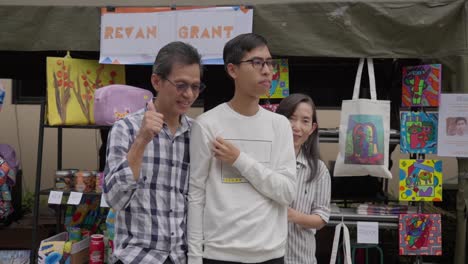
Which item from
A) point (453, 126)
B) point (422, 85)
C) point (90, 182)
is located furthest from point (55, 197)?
point (453, 126)

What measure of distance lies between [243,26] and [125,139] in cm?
203

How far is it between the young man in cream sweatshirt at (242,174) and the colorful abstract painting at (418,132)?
2.03m

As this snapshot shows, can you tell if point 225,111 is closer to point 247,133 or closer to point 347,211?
point 247,133

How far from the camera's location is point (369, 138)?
339cm

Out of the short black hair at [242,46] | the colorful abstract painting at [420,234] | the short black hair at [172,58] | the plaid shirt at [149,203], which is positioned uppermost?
the short black hair at [242,46]

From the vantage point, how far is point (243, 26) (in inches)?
135

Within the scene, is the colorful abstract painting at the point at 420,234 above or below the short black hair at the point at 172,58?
below

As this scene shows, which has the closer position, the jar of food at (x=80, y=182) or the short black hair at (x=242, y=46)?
the short black hair at (x=242, y=46)

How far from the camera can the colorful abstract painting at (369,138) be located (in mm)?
3395

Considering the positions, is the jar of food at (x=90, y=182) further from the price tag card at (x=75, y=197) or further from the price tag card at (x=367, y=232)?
the price tag card at (x=367, y=232)

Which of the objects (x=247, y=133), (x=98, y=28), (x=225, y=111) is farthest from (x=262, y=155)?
(x=98, y=28)

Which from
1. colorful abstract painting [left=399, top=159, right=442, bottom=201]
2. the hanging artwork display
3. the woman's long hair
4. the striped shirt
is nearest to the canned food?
the hanging artwork display

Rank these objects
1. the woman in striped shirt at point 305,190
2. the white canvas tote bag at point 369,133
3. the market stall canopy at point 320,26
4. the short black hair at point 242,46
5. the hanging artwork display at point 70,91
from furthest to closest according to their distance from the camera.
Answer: the hanging artwork display at point 70,91 < the white canvas tote bag at point 369,133 < the market stall canopy at point 320,26 < the woman in striped shirt at point 305,190 < the short black hair at point 242,46

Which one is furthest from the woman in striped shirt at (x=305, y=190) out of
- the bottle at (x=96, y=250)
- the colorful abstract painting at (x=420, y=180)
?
the bottle at (x=96, y=250)
